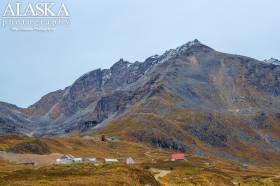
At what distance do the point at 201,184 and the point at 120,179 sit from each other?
112ft

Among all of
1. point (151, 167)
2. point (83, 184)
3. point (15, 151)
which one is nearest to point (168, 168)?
point (151, 167)

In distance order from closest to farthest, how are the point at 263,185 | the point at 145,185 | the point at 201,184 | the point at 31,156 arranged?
1. the point at 145,185
2. the point at 201,184
3. the point at 263,185
4. the point at 31,156

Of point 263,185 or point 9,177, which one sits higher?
point 9,177

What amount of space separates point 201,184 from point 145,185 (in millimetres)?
29260

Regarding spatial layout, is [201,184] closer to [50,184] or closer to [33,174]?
[33,174]

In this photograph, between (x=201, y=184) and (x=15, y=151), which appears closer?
(x=201, y=184)

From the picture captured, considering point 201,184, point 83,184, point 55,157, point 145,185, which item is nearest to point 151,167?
point 55,157

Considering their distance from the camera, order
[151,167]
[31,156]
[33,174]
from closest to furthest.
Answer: [33,174] → [151,167] → [31,156]

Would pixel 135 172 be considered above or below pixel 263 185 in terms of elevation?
above

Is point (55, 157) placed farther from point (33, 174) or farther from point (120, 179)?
point (120, 179)

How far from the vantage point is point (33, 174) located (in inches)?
3410

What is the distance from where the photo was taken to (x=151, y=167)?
154m

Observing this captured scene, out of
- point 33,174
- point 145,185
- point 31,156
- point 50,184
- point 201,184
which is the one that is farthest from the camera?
point 31,156

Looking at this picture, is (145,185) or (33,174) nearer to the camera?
(145,185)
